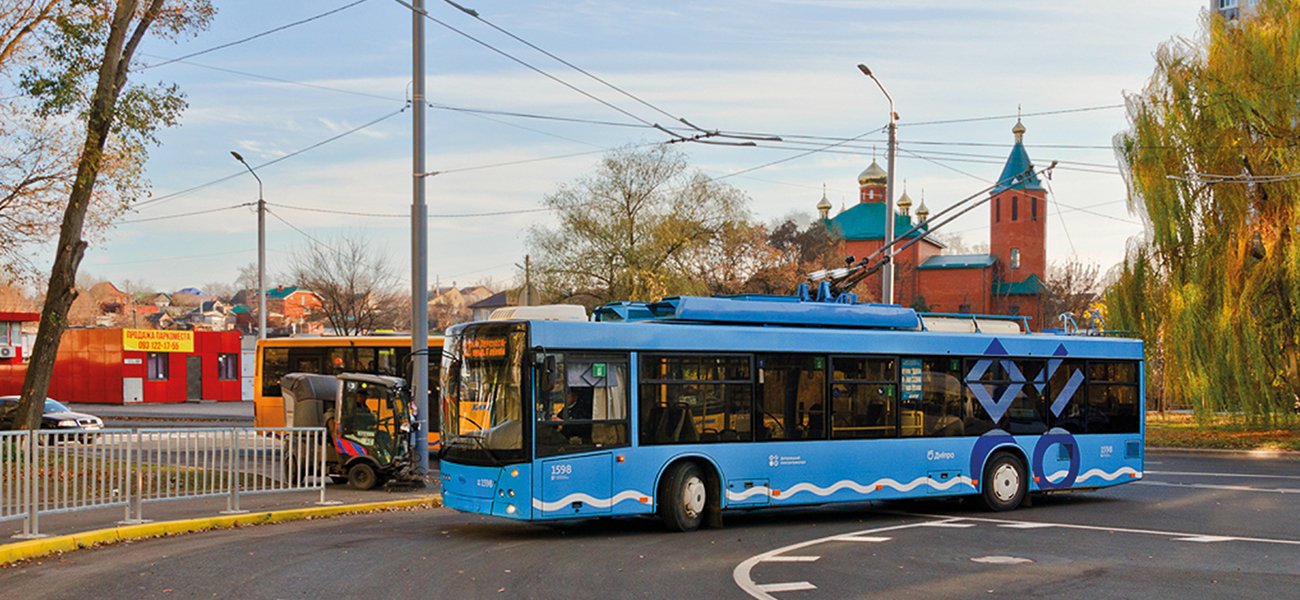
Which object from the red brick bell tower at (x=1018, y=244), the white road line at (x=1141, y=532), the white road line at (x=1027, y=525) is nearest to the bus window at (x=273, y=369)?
the white road line at (x=1141, y=532)

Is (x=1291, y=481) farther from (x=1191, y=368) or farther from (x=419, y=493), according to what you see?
(x=419, y=493)

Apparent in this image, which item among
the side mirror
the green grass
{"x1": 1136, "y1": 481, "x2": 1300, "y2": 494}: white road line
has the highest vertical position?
the side mirror

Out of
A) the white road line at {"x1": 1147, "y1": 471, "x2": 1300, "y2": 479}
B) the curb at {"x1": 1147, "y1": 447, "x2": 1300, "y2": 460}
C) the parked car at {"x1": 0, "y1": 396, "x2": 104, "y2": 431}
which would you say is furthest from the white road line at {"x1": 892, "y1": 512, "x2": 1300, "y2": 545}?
the parked car at {"x1": 0, "y1": 396, "x2": 104, "y2": 431}

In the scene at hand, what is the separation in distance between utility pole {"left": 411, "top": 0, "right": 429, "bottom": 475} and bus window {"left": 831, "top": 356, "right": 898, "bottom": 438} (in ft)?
23.4

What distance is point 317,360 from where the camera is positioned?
1137 inches

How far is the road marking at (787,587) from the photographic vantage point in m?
10.2

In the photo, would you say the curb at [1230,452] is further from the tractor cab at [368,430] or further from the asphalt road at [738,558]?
the tractor cab at [368,430]

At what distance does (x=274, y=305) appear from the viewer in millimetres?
145875

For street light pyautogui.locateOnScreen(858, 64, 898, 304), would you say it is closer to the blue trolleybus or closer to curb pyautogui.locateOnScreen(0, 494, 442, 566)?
the blue trolleybus

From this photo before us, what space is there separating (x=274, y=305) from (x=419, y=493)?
134 m

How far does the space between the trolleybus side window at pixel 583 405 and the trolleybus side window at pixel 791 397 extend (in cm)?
206

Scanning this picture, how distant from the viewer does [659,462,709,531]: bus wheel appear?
14211mm

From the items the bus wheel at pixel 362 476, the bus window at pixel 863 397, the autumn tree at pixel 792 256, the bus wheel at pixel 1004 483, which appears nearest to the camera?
the bus window at pixel 863 397

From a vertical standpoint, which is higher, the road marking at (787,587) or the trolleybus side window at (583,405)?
Answer: the trolleybus side window at (583,405)
